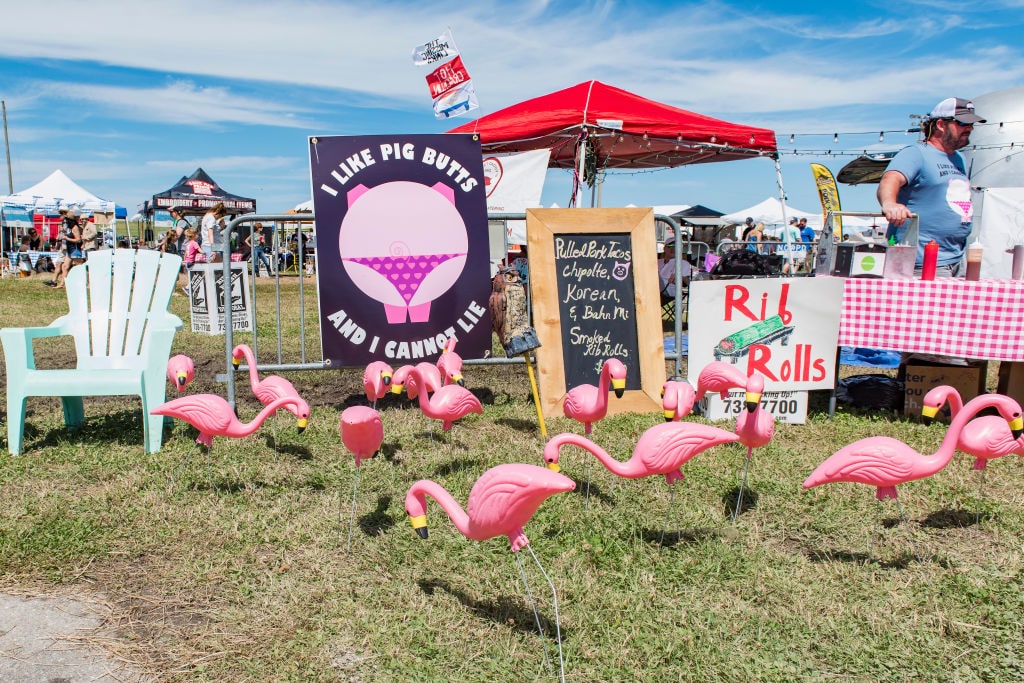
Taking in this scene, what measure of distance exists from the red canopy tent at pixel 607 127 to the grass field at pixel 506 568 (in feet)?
19.0

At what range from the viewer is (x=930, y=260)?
4.93 metres

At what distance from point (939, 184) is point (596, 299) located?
256 centimetres

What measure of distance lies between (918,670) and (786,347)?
3.01 m

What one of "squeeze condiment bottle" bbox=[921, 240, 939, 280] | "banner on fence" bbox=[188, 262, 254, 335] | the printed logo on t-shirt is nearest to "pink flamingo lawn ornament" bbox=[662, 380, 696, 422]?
"squeeze condiment bottle" bbox=[921, 240, 939, 280]

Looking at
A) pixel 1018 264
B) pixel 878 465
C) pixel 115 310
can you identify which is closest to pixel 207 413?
pixel 115 310

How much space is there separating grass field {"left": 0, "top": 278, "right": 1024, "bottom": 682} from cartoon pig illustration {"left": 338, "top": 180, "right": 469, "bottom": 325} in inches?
46.1

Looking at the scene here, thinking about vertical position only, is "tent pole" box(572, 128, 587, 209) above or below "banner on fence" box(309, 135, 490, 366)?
above

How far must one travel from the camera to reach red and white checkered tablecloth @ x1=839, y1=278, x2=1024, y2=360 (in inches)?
184

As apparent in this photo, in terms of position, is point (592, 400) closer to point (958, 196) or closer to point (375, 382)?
point (375, 382)

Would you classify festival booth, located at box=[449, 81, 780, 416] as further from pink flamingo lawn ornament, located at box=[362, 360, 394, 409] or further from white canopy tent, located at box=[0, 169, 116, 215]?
white canopy tent, located at box=[0, 169, 116, 215]

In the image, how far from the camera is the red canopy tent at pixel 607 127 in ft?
30.6

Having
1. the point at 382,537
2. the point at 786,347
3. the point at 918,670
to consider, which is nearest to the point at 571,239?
the point at 786,347

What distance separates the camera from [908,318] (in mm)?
4891

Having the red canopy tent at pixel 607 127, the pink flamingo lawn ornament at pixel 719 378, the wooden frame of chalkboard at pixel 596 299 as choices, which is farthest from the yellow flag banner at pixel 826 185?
the pink flamingo lawn ornament at pixel 719 378
